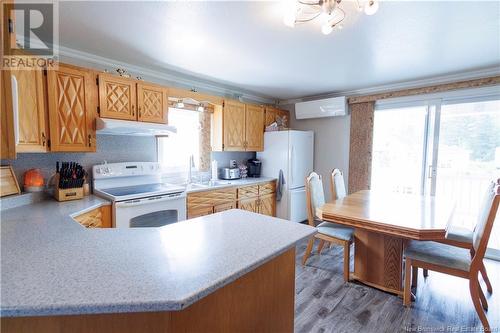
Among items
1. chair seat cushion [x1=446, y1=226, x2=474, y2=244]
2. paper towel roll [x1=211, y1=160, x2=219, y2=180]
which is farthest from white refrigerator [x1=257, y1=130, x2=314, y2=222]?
chair seat cushion [x1=446, y1=226, x2=474, y2=244]

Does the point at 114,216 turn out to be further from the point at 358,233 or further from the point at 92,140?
the point at 358,233

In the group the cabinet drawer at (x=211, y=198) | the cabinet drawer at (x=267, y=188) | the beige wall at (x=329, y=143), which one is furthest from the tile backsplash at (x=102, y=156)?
the beige wall at (x=329, y=143)

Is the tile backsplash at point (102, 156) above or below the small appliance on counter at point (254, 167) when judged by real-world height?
above

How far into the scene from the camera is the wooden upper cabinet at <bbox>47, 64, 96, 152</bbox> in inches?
80.8

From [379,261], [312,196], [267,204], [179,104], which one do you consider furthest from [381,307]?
[179,104]

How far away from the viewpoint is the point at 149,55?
2.48 m

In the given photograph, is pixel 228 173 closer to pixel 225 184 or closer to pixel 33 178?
pixel 225 184

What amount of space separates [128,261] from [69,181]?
6.00ft

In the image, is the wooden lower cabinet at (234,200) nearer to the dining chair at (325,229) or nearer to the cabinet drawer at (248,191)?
the cabinet drawer at (248,191)

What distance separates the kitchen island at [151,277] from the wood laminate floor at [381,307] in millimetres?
691

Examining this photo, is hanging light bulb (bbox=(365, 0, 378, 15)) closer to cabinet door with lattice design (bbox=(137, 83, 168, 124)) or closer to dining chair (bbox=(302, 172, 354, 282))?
dining chair (bbox=(302, 172, 354, 282))

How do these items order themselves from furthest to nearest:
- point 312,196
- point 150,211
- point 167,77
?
point 167,77 < point 312,196 < point 150,211

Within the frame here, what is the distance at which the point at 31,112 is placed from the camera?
1920mm

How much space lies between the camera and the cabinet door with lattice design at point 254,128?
3.89 metres
